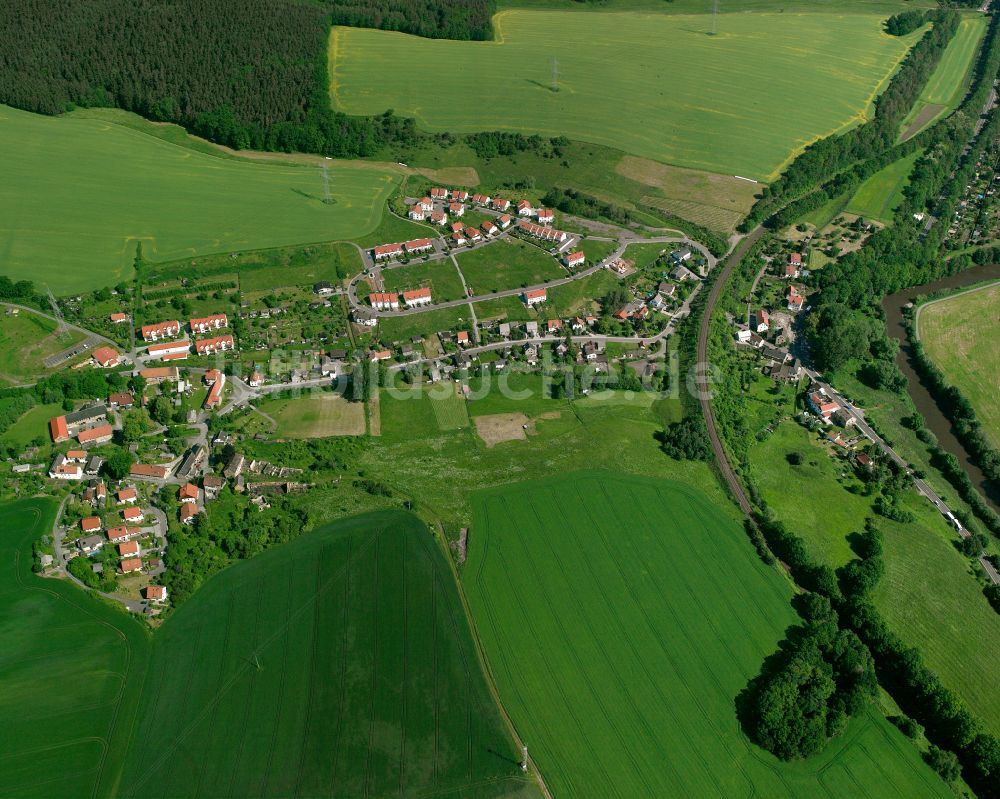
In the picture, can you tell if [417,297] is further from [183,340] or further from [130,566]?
[130,566]

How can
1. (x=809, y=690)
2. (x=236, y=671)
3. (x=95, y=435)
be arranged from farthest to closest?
(x=95, y=435) < (x=236, y=671) < (x=809, y=690)

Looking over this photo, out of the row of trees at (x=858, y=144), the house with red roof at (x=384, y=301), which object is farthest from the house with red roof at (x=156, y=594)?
the row of trees at (x=858, y=144)

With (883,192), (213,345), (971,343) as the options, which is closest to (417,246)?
(213,345)

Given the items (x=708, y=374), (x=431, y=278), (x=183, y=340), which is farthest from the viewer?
(x=431, y=278)

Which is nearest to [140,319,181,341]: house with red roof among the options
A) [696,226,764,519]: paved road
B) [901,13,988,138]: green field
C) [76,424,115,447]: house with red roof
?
[76,424,115,447]: house with red roof

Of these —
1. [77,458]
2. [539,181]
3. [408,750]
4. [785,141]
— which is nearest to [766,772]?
[408,750]

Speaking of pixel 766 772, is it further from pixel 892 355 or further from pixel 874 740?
pixel 892 355
